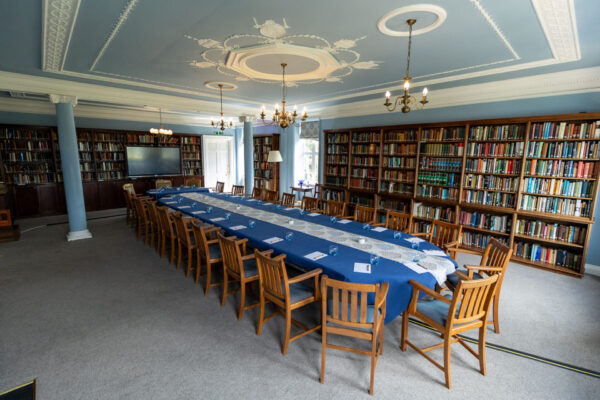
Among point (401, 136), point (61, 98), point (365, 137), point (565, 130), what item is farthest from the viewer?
point (365, 137)

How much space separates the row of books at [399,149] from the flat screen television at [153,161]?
7109mm

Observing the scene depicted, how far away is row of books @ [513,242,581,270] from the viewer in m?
4.27

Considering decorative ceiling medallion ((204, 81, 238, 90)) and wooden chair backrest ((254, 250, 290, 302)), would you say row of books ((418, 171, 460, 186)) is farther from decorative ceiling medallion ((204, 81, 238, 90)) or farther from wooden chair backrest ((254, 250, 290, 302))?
wooden chair backrest ((254, 250, 290, 302))

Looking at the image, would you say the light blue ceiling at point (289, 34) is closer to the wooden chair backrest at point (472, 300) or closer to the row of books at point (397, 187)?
the row of books at point (397, 187)

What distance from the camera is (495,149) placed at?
4.87 metres

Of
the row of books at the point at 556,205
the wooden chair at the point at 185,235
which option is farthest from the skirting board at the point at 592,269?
the wooden chair at the point at 185,235

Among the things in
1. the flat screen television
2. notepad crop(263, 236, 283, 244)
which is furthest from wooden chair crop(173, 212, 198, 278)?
the flat screen television

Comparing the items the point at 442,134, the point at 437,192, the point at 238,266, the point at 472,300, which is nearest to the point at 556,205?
the point at 437,192

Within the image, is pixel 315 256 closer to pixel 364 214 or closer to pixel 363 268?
pixel 363 268

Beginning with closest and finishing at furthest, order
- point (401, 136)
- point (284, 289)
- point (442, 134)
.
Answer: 1. point (284, 289)
2. point (442, 134)
3. point (401, 136)

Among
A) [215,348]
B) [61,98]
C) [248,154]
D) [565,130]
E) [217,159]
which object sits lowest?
[215,348]

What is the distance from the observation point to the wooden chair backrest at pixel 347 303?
1952 millimetres

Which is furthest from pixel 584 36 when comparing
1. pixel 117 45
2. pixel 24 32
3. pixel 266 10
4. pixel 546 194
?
pixel 24 32

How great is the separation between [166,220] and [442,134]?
→ 5.16 metres
